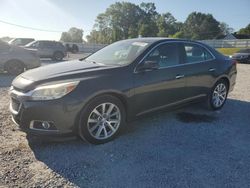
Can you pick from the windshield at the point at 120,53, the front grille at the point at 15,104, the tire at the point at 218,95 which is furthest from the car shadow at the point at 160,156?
the windshield at the point at 120,53

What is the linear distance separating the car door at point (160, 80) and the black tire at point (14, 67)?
8.07 metres

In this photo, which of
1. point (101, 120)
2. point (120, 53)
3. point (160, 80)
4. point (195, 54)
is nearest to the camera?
point (101, 120)

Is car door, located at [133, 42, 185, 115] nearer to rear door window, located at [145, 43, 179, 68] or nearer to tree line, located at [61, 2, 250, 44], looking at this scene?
rear door window, located at [145, 43, 179, 68]

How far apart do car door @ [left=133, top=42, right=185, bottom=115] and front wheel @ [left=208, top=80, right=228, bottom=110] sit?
3.64 feet

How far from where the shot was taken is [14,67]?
1167cm

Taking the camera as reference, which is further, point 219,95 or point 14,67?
point 14,67

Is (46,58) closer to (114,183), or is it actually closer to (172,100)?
(172,100)

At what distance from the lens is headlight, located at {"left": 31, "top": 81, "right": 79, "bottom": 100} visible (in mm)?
3996

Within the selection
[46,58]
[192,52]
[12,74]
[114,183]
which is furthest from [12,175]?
[46,58]

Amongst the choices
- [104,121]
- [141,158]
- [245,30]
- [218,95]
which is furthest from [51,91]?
[245,30]

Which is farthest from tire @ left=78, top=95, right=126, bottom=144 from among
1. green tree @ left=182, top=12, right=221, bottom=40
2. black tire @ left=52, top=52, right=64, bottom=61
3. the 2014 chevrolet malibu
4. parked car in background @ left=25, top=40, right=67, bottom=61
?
green tree @ left=182, top=12, right=221, bottom=40

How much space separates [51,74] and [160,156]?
6.58ft

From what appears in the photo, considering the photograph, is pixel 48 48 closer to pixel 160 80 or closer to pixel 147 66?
pixel 160 80

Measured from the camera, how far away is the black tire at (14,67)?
11562 mm
